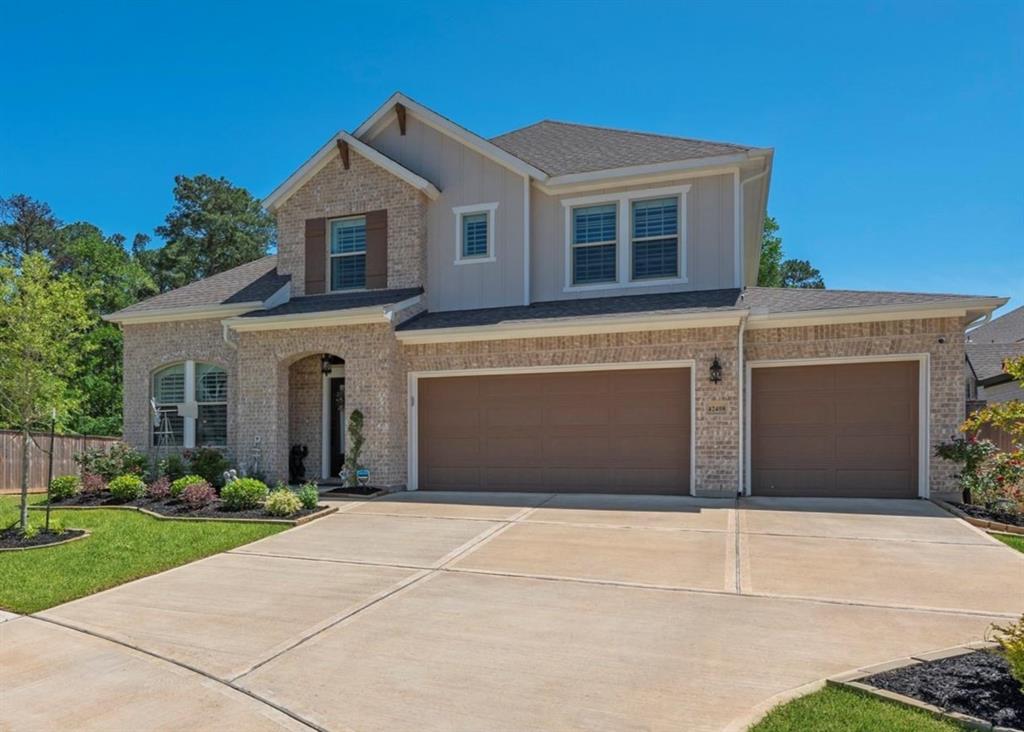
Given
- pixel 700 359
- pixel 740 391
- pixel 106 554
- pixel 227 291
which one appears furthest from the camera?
pixel 227 291

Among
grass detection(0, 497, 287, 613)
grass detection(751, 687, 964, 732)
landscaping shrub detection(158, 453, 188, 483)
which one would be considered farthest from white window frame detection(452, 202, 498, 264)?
grass detection(751, 687, 964, 732)

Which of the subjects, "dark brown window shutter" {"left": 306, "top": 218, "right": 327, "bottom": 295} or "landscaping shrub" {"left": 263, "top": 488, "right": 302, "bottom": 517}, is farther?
"dark brown window shutter" {"left": 306, "top": 218, "right": 327, "bottom": 295}

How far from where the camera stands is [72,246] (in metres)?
38.4

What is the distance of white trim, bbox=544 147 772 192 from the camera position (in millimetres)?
12758

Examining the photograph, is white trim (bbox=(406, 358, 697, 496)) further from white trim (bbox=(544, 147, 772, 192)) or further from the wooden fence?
the wooden fence

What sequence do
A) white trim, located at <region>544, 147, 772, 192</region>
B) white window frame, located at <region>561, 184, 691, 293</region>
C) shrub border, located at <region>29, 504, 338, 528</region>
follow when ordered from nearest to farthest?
shrub border, located at <region>29, 504, 338, 528</region>, white trim, located at <region>544, 147, 772, 192</region>, white window frame, located at <region>561, 184, 691, 293</region>

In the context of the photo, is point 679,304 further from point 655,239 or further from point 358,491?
point 358,491

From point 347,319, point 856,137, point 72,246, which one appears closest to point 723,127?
point 856,137

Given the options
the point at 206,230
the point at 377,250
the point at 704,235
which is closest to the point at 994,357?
the point at 704,235

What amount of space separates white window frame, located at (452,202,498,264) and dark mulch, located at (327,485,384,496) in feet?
17.2

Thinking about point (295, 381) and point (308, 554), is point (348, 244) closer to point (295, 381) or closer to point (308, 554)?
point (295, 381)

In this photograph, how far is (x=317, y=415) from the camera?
14.9 m

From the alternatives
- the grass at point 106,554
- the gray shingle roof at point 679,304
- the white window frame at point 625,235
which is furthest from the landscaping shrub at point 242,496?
the white window frame at point 625,235

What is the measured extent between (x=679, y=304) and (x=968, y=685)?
8.90 meters
